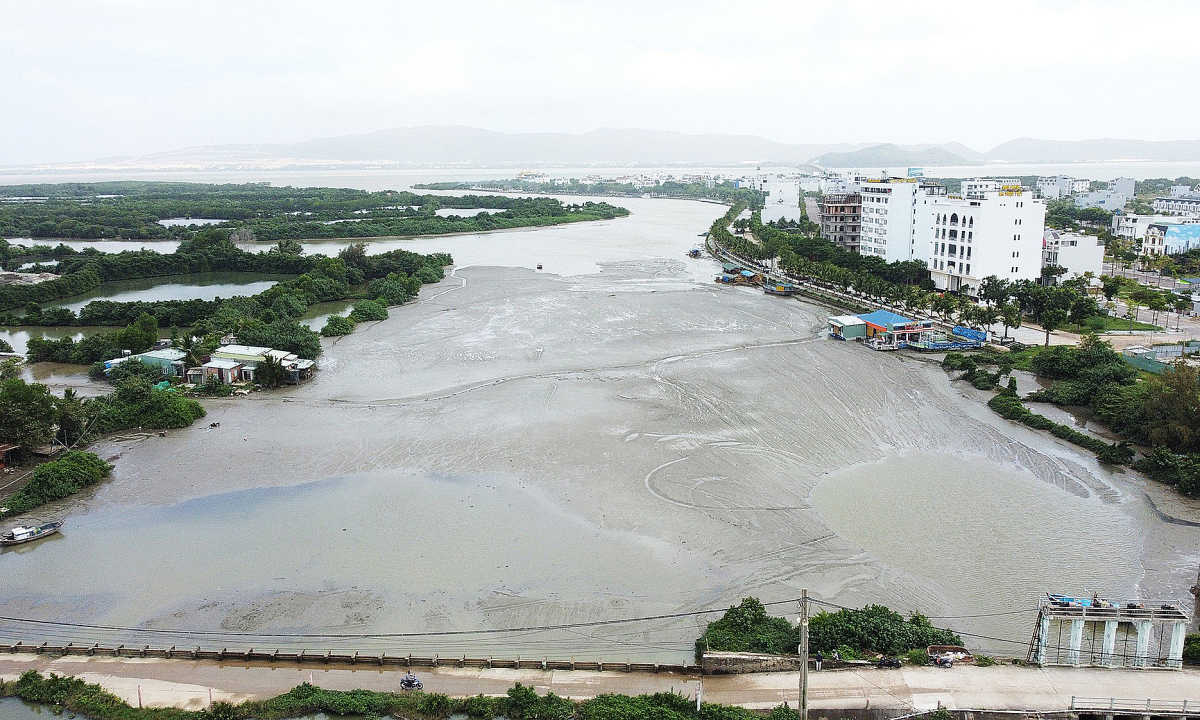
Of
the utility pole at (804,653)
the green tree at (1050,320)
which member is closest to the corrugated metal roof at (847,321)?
the green tree at (1050,320)

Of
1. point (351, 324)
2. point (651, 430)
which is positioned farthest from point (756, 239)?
point (651, 430)

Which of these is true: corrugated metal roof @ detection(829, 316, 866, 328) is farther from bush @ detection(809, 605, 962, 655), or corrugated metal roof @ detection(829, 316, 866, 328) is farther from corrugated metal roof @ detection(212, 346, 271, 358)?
corrugated metal roof @ detection(212, 346, 271, 358)

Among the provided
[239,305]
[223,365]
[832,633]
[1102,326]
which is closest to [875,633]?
[832,633]

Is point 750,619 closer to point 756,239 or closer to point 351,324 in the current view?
point 351,324

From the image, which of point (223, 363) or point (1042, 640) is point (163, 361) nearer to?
point (223, 363)

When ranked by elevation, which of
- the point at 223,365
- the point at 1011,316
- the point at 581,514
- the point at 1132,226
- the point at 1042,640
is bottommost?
the point at 581,514

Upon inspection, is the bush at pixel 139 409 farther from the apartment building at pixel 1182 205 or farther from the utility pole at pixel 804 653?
the apartment building at pixel 1182 205

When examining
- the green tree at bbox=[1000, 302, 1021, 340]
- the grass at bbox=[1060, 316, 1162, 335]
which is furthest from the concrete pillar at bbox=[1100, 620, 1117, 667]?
the grass at bbox=[1060, 316, 1162, 335]
